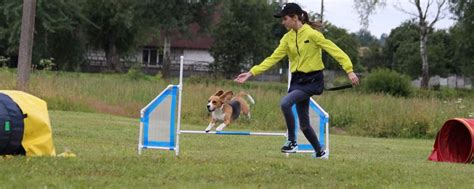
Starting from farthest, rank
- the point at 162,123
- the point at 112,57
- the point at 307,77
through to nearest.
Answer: the point at 112,57
the point at 162,123
the point at 307,77

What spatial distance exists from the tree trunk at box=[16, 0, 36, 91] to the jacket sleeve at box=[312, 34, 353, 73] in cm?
1408

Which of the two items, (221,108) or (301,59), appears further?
(221,108)

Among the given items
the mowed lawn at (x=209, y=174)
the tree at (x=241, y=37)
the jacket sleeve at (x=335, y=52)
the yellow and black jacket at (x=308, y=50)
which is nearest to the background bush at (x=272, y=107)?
the yellow and black jacket at (x=308, y=50)

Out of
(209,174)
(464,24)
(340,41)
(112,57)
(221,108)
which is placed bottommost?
(209,174)

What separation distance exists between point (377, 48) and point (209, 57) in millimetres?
33348

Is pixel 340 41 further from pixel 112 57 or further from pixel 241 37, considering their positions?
pixel 112 57

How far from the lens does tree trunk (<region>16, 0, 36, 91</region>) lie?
21.2 m

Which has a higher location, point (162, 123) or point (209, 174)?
point (162, 123)

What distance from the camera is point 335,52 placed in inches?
354

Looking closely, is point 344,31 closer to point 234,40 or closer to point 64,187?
point 234,40

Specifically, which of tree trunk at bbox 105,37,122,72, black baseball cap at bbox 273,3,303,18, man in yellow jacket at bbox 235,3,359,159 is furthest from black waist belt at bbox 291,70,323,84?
tree trunk at bbox 105,37,122,72

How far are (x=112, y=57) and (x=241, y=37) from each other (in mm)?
12418

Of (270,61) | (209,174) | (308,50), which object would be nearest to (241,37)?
(270,61)

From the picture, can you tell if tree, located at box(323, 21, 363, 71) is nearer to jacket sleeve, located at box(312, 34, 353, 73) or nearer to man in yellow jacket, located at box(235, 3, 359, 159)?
man in yellow jacket, located at box(235, 3, 359, 159)
